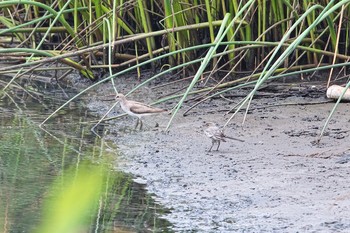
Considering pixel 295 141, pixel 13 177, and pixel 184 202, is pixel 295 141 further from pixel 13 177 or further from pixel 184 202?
pixel 13 177

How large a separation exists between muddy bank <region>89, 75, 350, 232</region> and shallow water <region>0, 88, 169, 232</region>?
13 centimetres

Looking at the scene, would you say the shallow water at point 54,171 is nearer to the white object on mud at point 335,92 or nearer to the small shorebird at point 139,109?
the small shorebird at point 139,109

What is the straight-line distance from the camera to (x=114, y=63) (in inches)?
296

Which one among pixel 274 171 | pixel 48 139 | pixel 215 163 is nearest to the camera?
pixel 274 171

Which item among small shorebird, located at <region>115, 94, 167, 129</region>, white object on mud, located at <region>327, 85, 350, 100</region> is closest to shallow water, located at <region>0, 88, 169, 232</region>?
small shorebird, located at <region>115, 94, 167, 129</region>

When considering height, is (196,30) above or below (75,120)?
above

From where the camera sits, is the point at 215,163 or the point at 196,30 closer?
the point at 215,163

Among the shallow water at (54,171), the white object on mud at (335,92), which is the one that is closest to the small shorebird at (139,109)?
the shallow water at (54,171)

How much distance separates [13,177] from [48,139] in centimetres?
124

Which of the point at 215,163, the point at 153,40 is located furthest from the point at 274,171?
the point at 153,40

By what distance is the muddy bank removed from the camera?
340 cm

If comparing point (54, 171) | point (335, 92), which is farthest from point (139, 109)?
point (335, 92)

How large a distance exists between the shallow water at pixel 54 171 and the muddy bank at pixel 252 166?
13 cm

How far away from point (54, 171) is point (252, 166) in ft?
4.01
